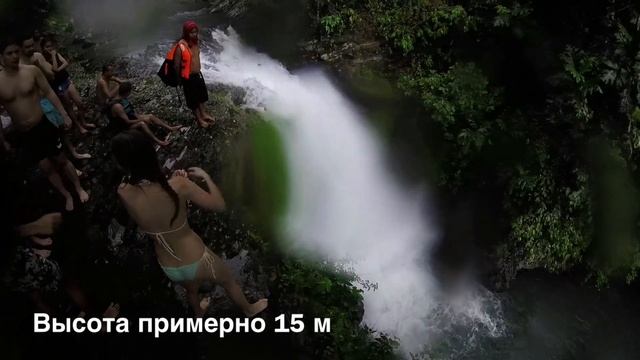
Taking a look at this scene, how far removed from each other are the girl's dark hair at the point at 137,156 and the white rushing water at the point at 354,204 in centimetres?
339

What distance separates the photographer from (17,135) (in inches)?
213

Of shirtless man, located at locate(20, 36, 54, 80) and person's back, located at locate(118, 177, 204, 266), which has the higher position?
shirtless man, located at locate(20, 36, 54, 80)

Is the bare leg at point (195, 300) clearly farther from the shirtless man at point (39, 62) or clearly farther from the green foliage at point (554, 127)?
the green foliage at point (554, 127)

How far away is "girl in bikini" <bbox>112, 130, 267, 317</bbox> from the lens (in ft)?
12.2

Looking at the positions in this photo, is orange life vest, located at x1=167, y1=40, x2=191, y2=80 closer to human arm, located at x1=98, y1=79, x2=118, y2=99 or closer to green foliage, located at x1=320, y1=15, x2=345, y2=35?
human arm, located at x1=98, y1=79, x2=118, y2=99

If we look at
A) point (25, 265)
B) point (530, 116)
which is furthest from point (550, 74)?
point (25, 265)

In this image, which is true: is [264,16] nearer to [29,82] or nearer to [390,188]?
[390,188]

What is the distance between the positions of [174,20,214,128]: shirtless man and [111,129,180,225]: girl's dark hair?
90.5 inches

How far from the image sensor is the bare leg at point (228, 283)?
4.75 m

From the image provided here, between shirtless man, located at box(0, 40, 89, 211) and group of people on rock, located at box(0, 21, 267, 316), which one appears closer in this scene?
group of people on rock, located at box(0, 21, 267, 316)

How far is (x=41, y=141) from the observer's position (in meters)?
5.46

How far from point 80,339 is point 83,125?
9.97 feet

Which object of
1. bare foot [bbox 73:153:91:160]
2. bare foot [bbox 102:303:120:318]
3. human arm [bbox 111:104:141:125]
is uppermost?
human arm [bbox 111:104:141:125]

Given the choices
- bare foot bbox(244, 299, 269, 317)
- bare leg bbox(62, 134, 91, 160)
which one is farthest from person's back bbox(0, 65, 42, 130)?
bare foot bbox(244, 299, 269, 317)
